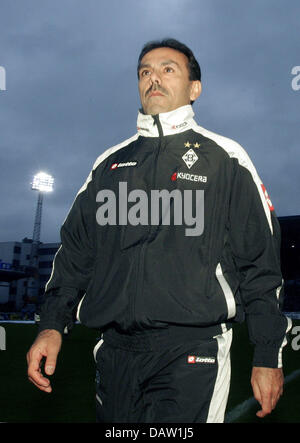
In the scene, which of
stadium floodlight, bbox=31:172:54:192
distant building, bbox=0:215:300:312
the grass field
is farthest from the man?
stadium floodlight, bbox=31:172:54:192

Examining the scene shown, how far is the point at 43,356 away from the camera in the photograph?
90.2 inches

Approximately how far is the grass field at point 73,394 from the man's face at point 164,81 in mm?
3881

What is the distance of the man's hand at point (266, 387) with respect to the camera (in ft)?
6.57

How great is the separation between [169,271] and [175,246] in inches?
4.6

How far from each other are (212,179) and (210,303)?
22.6 inches

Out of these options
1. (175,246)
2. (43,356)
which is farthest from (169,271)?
(43,356)

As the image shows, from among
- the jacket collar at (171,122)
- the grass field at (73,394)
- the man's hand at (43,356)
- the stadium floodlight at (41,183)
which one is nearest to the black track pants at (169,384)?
the man's hand at (43,356)

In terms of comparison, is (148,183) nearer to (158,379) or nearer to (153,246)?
(153,246)

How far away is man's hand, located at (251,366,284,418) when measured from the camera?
2.00 metres

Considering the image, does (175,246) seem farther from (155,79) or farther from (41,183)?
(41,183)

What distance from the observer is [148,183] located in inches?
92.9

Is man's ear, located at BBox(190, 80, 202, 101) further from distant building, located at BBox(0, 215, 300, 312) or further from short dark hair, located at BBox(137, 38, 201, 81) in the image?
distant building, located at BBox(0, 215, 300, 312)

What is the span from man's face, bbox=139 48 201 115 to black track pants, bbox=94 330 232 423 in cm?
117

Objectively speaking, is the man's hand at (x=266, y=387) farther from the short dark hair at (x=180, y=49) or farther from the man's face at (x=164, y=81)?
the short dark hair at (x=180, y=49)
